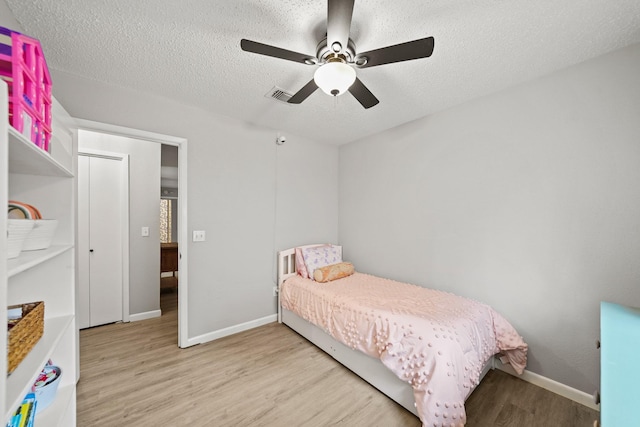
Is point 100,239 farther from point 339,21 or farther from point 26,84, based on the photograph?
point 339,21

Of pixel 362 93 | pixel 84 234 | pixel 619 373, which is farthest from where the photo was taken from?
pixel 84 234

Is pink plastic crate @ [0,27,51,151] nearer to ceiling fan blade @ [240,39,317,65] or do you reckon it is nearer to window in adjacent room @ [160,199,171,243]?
ceiling fan blade @ [240,39,317,65]

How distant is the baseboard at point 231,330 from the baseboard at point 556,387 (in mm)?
2400

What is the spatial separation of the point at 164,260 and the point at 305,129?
350cm

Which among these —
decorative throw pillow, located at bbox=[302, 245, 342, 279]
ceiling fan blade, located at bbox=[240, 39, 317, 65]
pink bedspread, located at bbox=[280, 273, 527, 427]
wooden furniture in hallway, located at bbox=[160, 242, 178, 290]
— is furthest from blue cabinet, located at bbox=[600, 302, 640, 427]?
wooden furniture in hallway, located at bbox=[160, 242, 178, 290]

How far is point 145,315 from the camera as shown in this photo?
3123 mm

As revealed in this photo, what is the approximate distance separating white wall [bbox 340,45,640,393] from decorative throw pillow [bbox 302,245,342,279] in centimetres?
94

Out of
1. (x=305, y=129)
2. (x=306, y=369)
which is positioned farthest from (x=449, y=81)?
(x=306, y=369)

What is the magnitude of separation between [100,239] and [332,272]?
281cm

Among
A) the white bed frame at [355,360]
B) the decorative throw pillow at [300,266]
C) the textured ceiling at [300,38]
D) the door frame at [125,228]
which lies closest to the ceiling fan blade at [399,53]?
the textured ceiling at [300,38]

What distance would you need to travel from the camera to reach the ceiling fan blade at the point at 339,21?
3.62 feet

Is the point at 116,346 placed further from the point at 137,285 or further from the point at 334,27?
the point at 334,27

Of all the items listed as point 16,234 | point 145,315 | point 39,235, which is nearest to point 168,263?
point 145,315

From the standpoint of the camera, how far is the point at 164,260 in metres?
4.41
